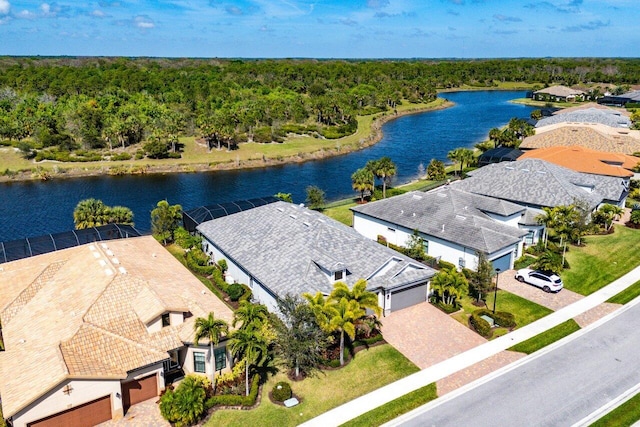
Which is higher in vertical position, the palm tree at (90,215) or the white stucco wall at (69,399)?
the palm tree at (90,215)

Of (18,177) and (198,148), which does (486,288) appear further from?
(18,177)

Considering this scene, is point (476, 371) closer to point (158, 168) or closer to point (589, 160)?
point (589, 160)

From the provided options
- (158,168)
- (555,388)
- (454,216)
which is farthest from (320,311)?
(158,168)

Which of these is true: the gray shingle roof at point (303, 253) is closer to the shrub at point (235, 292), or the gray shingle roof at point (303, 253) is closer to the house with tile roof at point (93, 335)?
the shrub at point (235, 292)

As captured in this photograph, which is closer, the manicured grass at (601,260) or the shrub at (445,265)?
the manicured grass at (601,260)

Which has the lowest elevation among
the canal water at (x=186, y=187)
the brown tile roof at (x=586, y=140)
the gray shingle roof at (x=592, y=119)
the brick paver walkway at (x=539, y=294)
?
the canal water at (x=186, y=187)

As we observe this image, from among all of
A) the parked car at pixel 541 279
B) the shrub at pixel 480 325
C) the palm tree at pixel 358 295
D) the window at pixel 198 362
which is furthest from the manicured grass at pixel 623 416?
the window at pixel 198 362
